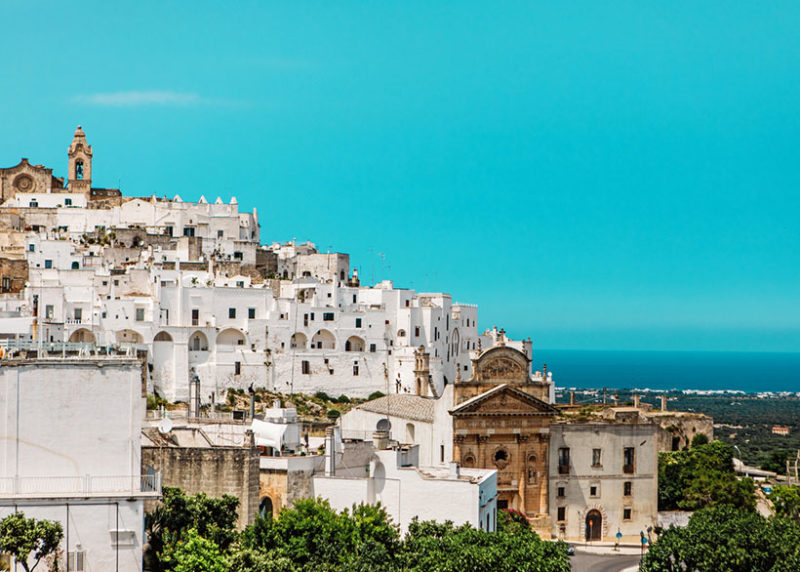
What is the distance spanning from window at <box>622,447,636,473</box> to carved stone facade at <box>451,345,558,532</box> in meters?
3.80

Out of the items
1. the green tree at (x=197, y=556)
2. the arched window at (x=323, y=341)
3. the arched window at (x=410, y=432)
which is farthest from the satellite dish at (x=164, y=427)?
the arched window at (x=323, y=341)

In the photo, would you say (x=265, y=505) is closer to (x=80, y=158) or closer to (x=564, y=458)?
(x=564, y=458)

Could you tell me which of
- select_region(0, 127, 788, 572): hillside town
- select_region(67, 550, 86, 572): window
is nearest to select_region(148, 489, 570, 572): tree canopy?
select_region(0, 127, 788, 572): hillside town

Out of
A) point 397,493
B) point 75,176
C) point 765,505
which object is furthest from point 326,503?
point 75,176

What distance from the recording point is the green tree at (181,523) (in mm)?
35562

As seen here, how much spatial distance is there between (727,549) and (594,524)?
17608 mm

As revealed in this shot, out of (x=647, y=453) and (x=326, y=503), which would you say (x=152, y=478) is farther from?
(x=647, y=453)

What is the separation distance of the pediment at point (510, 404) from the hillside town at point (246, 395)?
2.6 inches

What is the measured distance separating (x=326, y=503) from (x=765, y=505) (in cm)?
3338

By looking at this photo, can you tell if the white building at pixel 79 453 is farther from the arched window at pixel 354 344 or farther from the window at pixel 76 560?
the arched window at pixel 354 344

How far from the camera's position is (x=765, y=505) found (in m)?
65.1

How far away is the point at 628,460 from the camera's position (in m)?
57.7

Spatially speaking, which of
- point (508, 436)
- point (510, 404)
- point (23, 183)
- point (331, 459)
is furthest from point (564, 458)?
Answer: point (23, 183)

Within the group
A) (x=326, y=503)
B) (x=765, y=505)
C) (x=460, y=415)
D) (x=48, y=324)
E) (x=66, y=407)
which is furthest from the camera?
(x=48, y=324)
